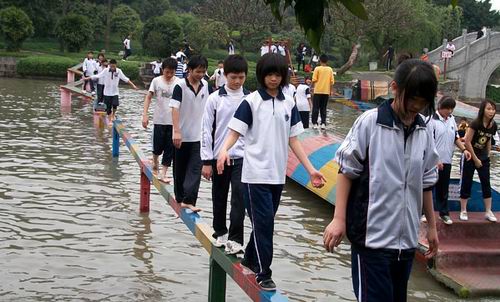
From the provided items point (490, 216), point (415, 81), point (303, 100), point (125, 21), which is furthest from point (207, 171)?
point (125, 21)

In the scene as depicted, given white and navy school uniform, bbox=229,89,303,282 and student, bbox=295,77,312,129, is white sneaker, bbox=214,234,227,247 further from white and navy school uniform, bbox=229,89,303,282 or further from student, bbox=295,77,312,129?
student, bbox=295,77,312,129

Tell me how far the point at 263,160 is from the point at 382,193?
159 cm

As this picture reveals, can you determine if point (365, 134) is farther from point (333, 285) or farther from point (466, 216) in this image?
point (466, 216)

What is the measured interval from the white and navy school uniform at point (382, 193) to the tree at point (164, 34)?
1527 inches

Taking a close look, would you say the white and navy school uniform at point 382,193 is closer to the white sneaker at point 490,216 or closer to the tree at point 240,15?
the white sneaker at point 490,216

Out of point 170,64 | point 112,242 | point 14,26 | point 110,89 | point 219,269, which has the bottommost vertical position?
point 112,242

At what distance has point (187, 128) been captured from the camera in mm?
7602

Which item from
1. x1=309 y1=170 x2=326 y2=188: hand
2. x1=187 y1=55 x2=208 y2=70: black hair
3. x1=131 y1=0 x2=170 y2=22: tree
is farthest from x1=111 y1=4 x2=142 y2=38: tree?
x1=309 y1=170 x2=326 y2=188: hand

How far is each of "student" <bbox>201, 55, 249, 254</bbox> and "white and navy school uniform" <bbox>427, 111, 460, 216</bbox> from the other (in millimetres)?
3181

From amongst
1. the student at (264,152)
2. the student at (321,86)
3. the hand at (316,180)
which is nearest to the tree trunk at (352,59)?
the student at (321,86)

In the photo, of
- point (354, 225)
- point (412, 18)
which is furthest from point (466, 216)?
point (412, 18)

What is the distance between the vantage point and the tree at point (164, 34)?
42062 millimetres

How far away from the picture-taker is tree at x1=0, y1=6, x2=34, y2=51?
38.2m

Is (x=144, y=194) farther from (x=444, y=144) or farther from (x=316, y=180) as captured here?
(x=316, y=180)
